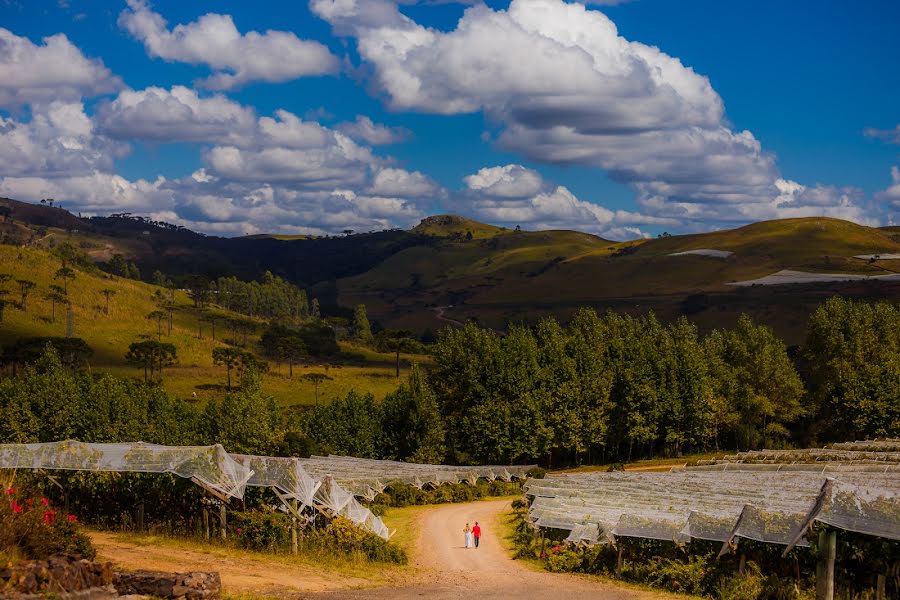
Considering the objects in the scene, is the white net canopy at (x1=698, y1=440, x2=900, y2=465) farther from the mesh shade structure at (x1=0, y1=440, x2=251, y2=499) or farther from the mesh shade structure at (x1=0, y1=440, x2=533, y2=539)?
the mesh shade structure at (x1=0, y1=440, x2=251, y2=499)

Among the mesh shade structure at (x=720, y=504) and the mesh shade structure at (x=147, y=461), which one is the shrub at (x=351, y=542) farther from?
the mesh shade structure at (x=720, y=504)

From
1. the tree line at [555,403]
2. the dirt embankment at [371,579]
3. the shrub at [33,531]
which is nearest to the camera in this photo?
the shrub at [33,531]

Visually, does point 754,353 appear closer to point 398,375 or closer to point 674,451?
point 674,451

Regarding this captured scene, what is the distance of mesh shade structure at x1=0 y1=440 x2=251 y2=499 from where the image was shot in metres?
33.7

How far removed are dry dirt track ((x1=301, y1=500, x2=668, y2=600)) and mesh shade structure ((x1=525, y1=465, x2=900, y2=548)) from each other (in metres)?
2.66

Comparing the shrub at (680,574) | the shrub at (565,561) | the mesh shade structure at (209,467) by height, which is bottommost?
the shrub at (565,561)

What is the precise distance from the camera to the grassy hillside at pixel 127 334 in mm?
137875

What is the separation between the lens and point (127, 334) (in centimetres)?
16175

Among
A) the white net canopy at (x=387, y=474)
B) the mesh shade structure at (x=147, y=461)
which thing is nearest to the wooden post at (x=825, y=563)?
the mesh shade structure at (x=147, y=461)

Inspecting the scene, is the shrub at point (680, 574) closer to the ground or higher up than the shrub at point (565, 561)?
higher up

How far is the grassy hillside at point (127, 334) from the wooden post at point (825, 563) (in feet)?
355

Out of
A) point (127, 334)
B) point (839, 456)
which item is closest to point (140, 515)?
point (839, 456)

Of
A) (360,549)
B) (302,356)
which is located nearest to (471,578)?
(360,549)

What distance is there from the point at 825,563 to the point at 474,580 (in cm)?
1234
